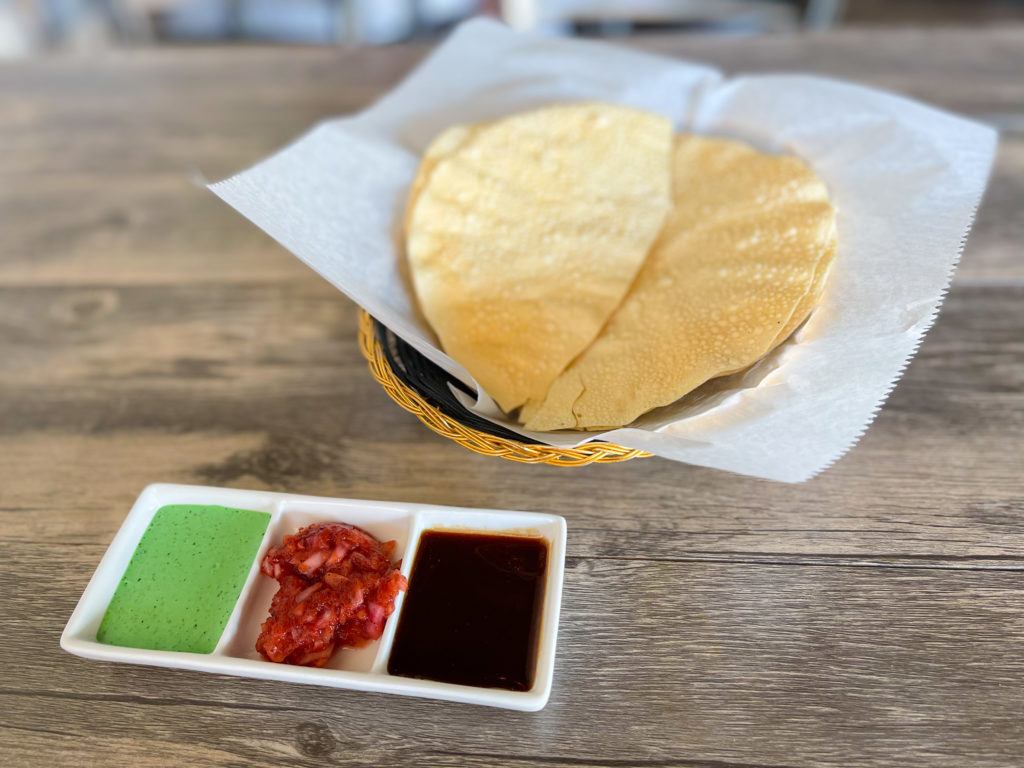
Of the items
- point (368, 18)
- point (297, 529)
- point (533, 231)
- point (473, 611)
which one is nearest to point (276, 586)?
point (297, 529)

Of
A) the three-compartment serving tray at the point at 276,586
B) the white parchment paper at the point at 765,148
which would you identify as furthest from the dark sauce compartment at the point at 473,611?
the white parchment paper at the point at 765,148

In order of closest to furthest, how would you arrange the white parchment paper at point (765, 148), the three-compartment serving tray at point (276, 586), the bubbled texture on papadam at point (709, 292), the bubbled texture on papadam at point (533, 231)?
the three-compartment serving tray at point (276, 586), the white parchment paper at point (765, 148), the bubbled texture on papadam at point (709, 292), the bubbled texture on papadam at point (533, 231)

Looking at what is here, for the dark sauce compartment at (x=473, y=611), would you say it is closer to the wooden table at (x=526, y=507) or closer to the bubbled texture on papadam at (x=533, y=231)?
the wooden table at (x=526, y=507)

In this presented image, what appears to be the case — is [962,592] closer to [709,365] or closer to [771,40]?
[709,365]

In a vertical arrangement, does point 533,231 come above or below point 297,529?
above

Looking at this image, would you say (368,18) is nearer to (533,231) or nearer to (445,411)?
(533,231)

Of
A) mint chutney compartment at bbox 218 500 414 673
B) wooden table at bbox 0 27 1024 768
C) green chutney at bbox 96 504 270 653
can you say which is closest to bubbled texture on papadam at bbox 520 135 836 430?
wooden table at bbox 0 27 1024 768

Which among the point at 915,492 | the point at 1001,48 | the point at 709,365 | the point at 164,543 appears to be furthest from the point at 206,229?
the point at 1001,48
